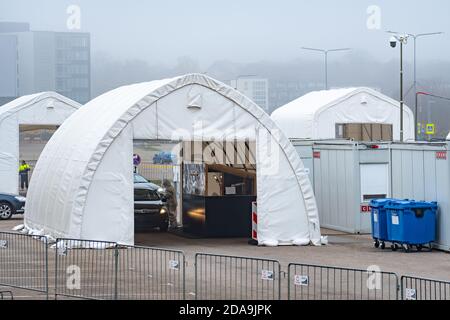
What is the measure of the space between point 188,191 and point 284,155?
15.7 feet

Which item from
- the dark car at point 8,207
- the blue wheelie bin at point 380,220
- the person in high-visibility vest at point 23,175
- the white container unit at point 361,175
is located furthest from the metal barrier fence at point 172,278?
the person in high-visibility vest at point 23,175

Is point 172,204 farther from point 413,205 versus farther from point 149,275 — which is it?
point 149,275

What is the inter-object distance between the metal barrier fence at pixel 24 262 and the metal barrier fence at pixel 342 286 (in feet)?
14.4

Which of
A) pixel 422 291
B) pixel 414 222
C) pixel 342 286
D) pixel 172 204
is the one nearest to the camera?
pixel 422 291

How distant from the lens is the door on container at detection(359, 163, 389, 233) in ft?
90.6

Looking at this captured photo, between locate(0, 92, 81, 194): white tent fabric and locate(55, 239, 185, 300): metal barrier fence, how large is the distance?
19869 mm

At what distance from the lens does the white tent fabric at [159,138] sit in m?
22.6

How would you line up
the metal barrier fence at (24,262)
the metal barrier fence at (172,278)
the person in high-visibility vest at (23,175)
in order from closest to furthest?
the metal barrier fence at (172,278), the metal barrier fence at (24,262), the person in high-visibility vest at (23,175)

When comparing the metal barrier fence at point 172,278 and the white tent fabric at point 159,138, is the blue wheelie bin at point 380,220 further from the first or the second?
the metal barrier fence at point 172,278

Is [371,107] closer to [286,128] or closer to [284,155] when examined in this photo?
[286,128]

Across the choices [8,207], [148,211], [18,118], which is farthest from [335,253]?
[18,118]

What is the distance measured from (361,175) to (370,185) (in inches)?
15.5

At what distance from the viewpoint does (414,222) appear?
73.6ft

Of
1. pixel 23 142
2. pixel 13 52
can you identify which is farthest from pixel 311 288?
pixel 13 52
